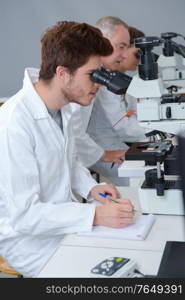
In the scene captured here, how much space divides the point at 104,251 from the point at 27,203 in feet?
1.06

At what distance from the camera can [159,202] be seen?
4.97 feet

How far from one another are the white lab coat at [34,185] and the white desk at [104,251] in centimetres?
11

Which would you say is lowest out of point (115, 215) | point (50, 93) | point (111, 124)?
point (111, 124)

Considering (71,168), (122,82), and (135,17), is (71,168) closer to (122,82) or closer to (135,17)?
(122,82)

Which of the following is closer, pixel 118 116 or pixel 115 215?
pixel 115 215

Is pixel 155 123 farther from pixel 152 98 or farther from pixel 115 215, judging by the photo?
pixel 115 215

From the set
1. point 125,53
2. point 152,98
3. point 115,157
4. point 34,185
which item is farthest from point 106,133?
point 34,185

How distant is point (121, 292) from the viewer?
0.94m

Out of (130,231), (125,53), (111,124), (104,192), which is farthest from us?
(111,124)

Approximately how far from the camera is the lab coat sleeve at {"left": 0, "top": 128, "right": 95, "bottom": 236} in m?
1.42

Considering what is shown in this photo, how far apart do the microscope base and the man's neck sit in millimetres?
464

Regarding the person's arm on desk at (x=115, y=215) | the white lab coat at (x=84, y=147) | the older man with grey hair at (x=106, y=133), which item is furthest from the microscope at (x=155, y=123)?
the white lab coat at (x=84, y=147)

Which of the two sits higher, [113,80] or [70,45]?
[70,45]

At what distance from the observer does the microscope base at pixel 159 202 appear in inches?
59.1
